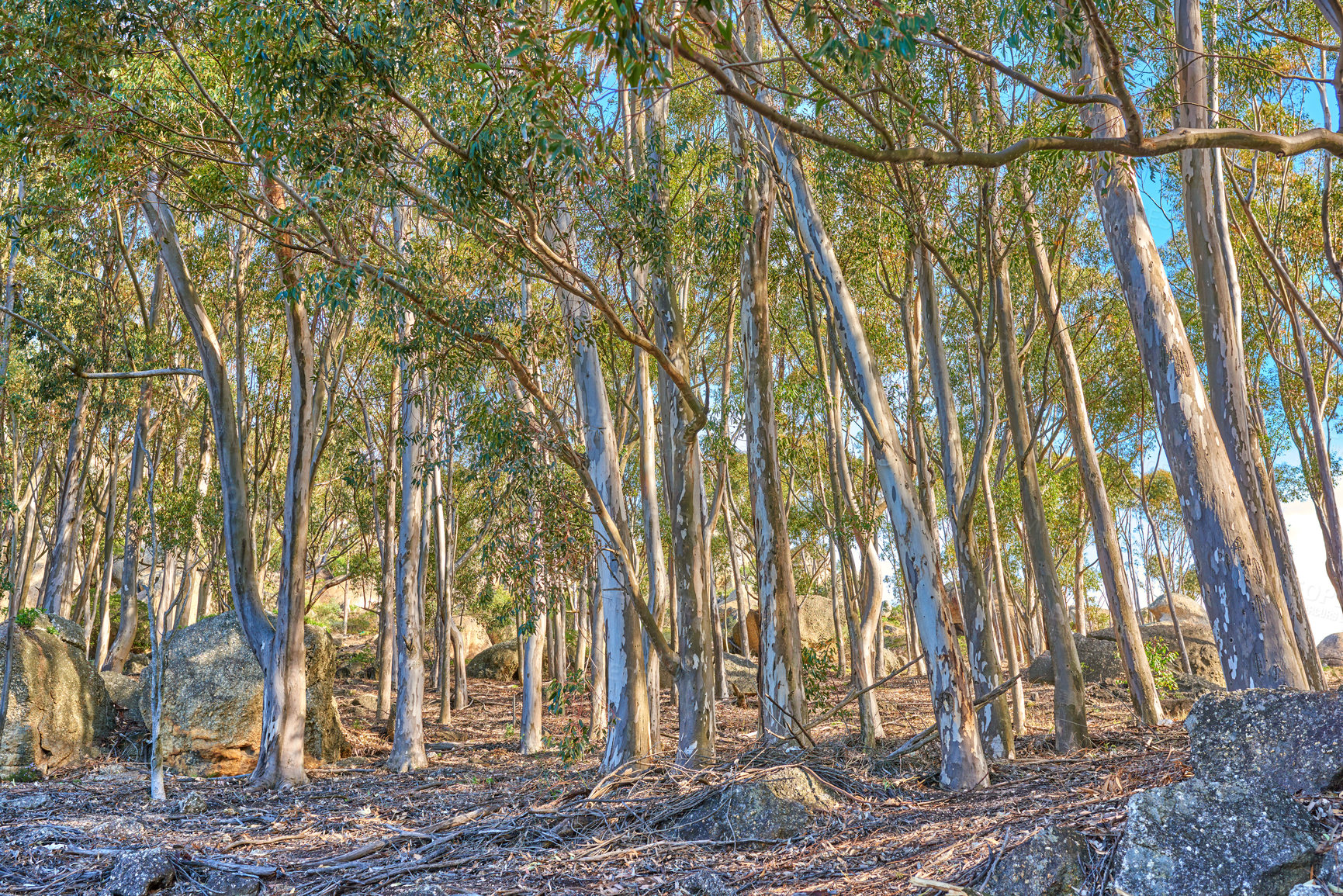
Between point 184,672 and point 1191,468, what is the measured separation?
36.2 feet

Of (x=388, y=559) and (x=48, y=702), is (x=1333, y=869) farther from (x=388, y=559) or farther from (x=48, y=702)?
(x=388, y=559)

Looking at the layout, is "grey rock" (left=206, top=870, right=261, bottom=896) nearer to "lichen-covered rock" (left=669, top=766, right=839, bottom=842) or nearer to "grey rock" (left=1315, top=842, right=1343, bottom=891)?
"lichen-covered rock" (left=669, top=766, right=839, bottom=842)

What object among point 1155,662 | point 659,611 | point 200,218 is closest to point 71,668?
point 200,218

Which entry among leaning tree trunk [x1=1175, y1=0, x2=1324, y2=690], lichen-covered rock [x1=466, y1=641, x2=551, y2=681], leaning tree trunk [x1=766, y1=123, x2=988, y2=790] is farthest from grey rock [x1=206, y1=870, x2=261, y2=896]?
lichen-covered rock [x1=466, y1=641, x2=551, y2=681]

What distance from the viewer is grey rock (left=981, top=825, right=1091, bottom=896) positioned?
9.61 feet

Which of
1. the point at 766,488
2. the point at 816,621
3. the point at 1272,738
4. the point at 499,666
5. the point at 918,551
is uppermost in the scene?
the point at 766,488

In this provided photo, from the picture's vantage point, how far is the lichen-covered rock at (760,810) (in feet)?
15.0

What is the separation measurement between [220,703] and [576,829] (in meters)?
7.75

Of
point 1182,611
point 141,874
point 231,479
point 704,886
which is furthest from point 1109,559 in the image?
point 1182,611

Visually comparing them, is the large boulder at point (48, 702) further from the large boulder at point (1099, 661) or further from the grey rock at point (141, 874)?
the large boulder at point (1099, 661)

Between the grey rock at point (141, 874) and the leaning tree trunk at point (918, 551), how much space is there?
465 cm

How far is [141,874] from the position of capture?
443 centimetres

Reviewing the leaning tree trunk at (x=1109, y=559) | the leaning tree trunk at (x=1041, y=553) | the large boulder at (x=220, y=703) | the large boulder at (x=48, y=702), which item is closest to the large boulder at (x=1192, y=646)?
the leaning tree trunk at (x=1109, y=559)

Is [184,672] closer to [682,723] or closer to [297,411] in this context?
[297,411]
